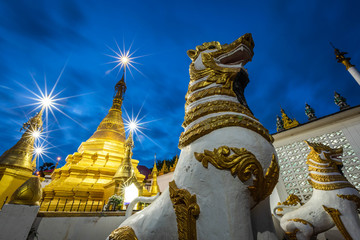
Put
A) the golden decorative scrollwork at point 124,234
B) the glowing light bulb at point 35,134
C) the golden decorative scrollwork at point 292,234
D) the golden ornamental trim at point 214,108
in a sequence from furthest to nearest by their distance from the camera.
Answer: the glowing light bulb at point 35,134 → the golden decorative scrollwork at point 292,234 → the golden ornamental trim at point 214,108 → the golden decorative scrollwork at point 124,234

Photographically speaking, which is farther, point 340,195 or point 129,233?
point 340,195

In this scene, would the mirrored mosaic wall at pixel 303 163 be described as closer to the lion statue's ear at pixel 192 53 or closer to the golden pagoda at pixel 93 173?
the lion statue's ear at pixel 192 53

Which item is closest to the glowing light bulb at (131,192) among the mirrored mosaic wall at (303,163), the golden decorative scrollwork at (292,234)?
the golden decorative scrollwork at (292,234)

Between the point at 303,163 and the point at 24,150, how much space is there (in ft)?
49.5

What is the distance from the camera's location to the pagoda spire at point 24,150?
9585mm

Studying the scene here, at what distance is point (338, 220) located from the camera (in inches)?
111

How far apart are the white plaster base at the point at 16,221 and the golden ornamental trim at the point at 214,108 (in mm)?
3738

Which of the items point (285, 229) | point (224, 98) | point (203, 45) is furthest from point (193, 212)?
point (285, 229)

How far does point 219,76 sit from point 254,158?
3.88 feet

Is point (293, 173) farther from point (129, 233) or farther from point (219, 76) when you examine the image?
point (129, 233)

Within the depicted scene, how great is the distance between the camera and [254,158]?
139 cm

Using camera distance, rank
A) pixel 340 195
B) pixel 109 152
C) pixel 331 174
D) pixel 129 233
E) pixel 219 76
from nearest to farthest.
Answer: pixel 129 233
pixel 219 76
pixel 340 195
pixel 331 174
pixel 109 152

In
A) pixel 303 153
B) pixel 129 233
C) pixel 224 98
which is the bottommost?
pixel 129 233

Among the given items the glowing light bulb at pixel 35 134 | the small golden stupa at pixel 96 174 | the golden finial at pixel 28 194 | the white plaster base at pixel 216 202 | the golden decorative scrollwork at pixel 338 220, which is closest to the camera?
the white plaster base at pixel 216 202
